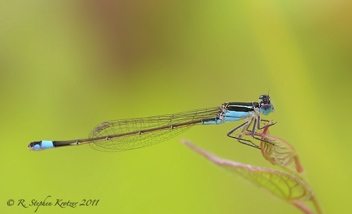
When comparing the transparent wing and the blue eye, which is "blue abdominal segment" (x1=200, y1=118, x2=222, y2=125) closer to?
the transparent wing

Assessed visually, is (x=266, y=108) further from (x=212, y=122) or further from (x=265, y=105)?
(x=212, y=122)

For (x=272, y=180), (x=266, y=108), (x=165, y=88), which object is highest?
(x=165, y=88)

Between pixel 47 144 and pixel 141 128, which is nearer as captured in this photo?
pixel 47 144

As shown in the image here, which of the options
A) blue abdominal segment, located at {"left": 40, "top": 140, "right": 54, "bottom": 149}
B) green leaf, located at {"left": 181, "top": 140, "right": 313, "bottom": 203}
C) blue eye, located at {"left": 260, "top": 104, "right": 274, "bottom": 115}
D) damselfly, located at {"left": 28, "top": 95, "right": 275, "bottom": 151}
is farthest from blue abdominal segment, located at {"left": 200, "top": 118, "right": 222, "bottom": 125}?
green leaf, located at {"left": 181, "top": 140, "right": 313, "bottom": 203}

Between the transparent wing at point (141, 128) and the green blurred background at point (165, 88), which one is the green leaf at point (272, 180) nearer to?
the green blurred background at point (165, 88)

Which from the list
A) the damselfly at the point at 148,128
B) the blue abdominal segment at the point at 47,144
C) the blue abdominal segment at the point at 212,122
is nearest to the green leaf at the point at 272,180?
the damselfly at the point at 148,128

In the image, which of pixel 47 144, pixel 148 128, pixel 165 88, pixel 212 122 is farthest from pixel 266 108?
pixel 47 144

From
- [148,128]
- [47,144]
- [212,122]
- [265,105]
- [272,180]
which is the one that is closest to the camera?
[272,180]

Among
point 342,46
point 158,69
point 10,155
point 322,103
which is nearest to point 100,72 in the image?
point 158,69
